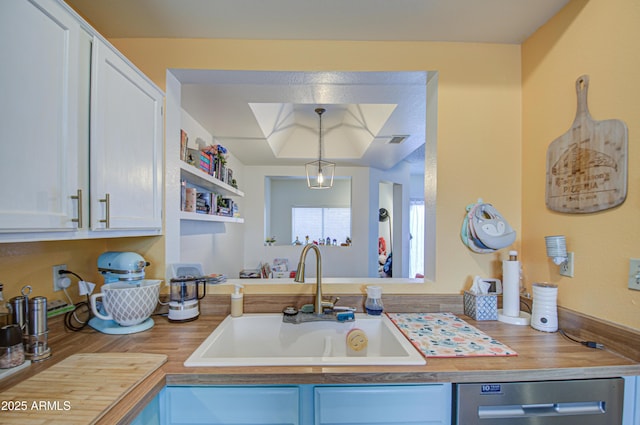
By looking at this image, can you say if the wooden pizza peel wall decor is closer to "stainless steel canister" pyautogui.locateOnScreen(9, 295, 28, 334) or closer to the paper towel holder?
the paper towel holder

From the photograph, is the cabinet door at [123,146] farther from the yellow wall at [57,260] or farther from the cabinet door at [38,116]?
the yellow wall at [57,260]

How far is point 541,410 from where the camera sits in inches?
37.4

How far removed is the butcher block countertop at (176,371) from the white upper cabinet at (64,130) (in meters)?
0.45

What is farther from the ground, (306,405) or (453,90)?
(453,90)

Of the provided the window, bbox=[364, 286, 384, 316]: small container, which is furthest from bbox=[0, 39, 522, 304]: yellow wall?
the window

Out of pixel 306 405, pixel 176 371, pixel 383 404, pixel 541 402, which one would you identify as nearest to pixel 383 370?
pixel 383 404

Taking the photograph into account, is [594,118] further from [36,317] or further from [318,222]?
[318,222]

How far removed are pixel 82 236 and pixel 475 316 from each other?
1.80 m

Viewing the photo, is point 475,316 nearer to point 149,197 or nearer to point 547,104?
point 547,104

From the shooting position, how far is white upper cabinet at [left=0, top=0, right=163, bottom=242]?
76 centimetres

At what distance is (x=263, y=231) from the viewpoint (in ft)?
14.4

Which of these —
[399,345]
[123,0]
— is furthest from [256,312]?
[123,0]

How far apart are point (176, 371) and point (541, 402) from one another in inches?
50.2

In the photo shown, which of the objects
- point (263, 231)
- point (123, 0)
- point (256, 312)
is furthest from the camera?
point (263, 231)
